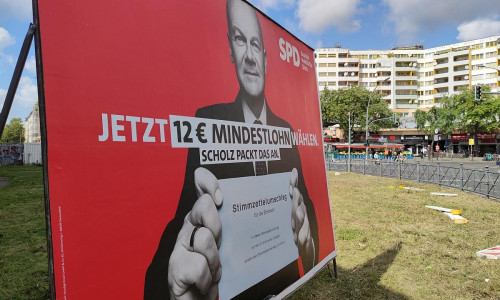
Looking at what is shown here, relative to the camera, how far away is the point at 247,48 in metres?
2.69

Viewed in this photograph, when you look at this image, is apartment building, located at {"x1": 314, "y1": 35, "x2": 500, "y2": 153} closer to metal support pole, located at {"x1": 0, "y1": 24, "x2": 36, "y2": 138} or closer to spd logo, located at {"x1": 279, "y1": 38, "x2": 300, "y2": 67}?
spd logo, located at {"x1": 279, "y1": 38, "x2": 300, "y2": 67}

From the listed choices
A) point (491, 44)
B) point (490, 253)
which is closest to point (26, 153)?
point (490, 253)

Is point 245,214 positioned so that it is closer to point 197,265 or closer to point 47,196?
point 197,265

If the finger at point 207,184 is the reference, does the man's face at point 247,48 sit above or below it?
above

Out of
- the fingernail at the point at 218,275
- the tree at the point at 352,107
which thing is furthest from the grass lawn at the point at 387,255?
the tree at the point at 352,107

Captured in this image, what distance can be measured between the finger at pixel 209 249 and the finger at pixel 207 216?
0.04m

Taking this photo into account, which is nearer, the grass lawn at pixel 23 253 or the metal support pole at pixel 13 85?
the metal support pole at pixel 13 85

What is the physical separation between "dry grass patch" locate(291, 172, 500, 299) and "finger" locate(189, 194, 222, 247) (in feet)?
7.27

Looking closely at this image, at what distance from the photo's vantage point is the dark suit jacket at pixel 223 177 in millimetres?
1706

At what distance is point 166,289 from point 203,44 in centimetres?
152

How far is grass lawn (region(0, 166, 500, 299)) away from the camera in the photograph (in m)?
3.98

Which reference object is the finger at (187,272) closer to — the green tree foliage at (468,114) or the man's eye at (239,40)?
the man's eye at (239,40)

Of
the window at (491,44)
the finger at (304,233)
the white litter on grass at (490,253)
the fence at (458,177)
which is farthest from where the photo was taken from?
the window at (491,44)

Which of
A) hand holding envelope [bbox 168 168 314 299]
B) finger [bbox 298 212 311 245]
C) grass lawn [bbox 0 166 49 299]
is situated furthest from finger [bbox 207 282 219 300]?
finger [bbox 298 212 311 245]
